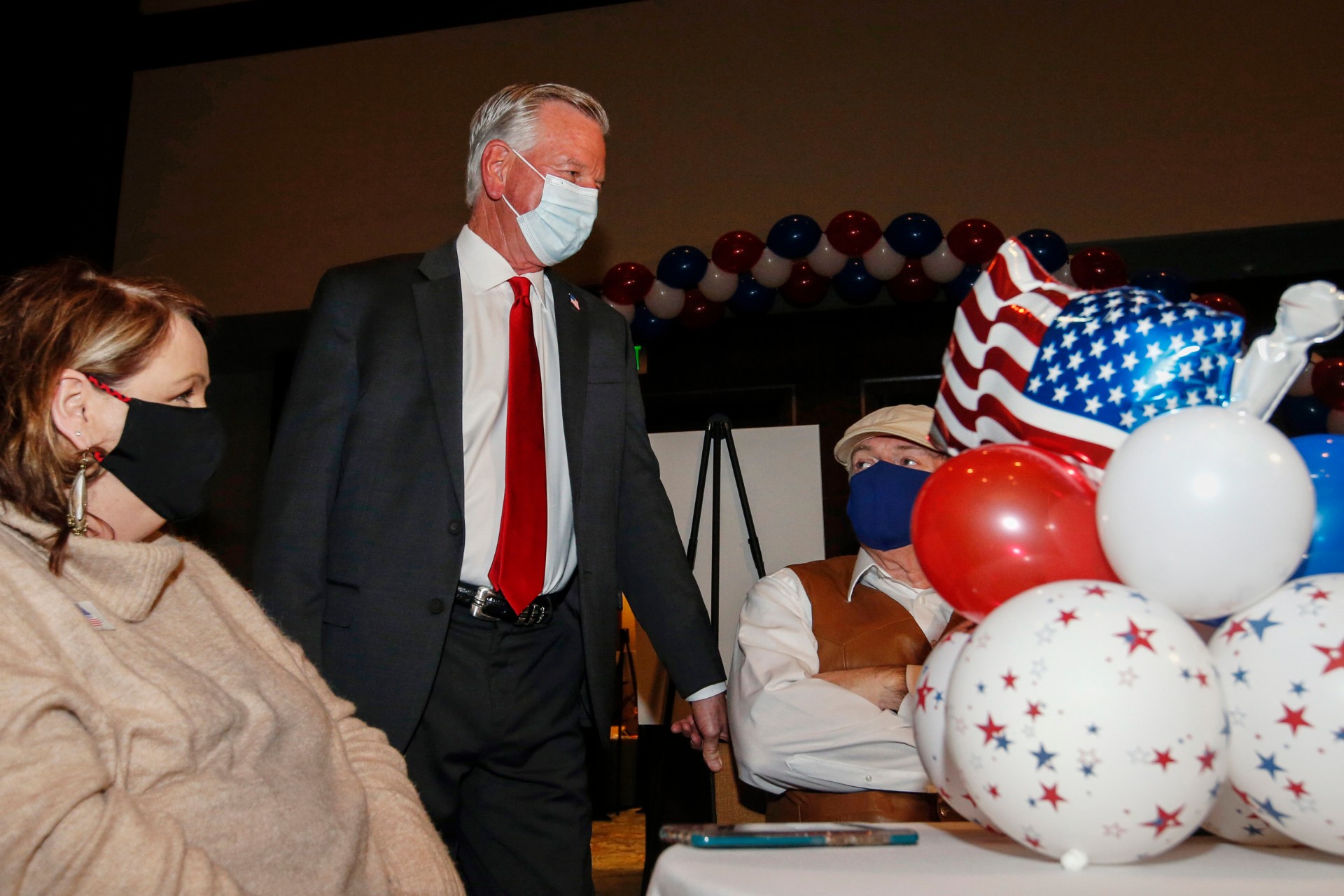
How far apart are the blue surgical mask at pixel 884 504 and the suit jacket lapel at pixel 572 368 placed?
28.3 inches

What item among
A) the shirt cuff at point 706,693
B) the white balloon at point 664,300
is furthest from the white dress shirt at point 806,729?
the white balloon at point 664,300

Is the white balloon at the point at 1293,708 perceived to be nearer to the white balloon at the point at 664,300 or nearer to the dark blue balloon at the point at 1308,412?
the dark blue balloon at the point at 1308,412

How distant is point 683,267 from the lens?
4.01m

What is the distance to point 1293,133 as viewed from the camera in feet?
13.6

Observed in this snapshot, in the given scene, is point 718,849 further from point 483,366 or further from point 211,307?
point 211,307

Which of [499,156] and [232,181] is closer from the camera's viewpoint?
[499,156]

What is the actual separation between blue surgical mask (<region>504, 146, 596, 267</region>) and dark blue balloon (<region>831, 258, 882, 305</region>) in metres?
2.06

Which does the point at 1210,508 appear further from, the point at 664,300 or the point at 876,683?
the point at 664,300

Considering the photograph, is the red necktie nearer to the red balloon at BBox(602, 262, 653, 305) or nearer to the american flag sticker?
the american flag sticker

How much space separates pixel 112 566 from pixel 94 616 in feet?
0.19

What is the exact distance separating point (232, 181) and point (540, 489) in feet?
13.6

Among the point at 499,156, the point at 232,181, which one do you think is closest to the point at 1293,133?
the point at 499,156

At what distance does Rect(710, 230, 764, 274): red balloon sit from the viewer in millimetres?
A: 3998

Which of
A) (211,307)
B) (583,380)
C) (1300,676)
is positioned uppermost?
(211,307)
